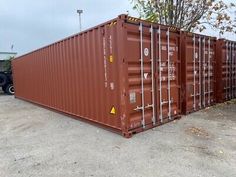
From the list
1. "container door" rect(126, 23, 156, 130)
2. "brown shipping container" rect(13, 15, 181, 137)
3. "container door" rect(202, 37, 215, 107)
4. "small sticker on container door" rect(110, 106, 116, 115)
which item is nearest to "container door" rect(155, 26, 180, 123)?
"brown shipping container" rect(13, 15, 181, 137)

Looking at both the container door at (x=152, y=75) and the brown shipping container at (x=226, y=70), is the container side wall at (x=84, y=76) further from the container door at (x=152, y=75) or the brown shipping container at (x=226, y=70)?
the brown shipping container at (x=226, y=70)

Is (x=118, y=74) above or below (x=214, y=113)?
above

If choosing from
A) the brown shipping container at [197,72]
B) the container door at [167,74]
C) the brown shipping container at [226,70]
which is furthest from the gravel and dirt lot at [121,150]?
the brown shipping container at [226,70]

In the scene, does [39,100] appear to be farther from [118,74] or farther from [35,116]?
[118,74]

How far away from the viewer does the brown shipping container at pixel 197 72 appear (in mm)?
8148

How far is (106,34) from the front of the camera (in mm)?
6512

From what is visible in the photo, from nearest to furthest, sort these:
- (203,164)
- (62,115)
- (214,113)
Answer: (203,164) → (214,113) → (62,115)

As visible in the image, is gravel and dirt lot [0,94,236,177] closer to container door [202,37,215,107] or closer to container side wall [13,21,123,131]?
container side wall [13,21,123,131]

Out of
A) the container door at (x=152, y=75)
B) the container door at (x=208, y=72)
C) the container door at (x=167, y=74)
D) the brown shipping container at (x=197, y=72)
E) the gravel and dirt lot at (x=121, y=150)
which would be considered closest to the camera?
the gravel and dirt lot at (x=121, y=150)

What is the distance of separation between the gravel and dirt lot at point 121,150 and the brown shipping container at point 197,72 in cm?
80

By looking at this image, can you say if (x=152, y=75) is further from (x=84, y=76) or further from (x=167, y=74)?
(x=84, y=76)

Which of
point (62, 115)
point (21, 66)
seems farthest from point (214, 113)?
point (21, 66)

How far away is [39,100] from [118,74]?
285 inches

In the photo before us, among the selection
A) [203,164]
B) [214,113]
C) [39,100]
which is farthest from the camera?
[39,100]
